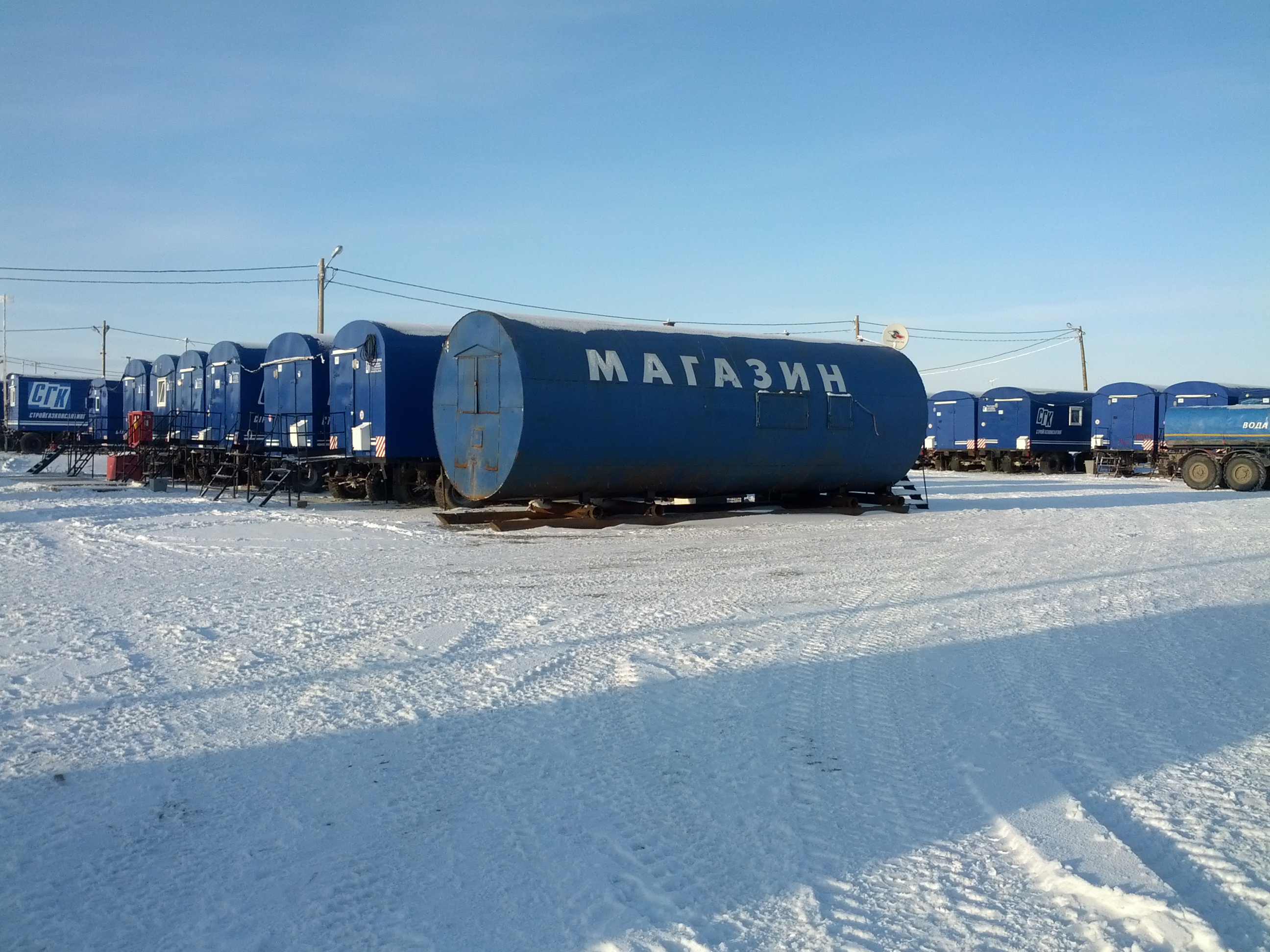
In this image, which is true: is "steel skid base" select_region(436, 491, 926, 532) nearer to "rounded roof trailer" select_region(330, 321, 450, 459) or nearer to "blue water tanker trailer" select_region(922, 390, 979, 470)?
"rounded roof trailer" select_region(330, 321, 450, 459)

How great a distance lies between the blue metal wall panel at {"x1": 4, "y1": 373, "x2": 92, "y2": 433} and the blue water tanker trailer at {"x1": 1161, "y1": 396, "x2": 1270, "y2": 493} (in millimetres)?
42600

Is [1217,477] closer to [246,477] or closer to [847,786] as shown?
[246,477]

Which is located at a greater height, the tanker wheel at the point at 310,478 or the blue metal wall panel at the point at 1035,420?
the blue metal wall panel at the point at 1035,420

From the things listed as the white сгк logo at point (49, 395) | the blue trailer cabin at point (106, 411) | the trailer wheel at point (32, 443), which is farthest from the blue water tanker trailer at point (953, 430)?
the trailer wheel at point (32, 443)

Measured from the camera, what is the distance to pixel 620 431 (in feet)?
53.8

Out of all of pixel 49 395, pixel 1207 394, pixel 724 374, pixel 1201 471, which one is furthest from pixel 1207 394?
pixel 49 395

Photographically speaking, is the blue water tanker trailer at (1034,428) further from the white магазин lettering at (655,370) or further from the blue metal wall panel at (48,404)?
the blue metal wall panel at (48,404)

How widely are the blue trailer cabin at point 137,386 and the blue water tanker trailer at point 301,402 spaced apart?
11.7 m

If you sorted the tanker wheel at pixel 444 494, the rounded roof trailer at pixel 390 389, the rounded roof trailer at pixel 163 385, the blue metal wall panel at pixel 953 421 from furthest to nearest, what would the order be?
the blue metal wall panel at pixel 953 421 → the rounded roof trailer at pixel 163 385 → the rounded roof trailer at pixel 390 389 → the tanker wheel at pixel 444 494

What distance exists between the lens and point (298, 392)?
2317cm

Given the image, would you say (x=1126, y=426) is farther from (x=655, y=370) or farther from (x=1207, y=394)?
(x=655, y=370)

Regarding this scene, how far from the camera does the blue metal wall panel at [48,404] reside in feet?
152

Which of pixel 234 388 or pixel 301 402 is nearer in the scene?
pixel 301 402

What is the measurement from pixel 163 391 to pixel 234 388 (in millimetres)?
7145
